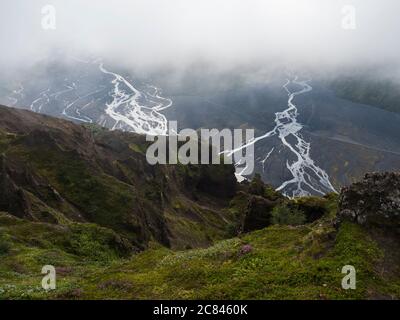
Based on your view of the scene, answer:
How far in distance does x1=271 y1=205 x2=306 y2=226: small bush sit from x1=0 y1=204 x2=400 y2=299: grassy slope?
25.8m

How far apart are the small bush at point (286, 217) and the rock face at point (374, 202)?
33.3 m

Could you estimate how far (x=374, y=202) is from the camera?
29625 mm

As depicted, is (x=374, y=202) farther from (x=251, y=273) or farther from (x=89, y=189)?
(x=89, y=189)

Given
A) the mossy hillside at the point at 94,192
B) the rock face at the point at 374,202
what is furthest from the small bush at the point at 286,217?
the rock face at the point at 374,202

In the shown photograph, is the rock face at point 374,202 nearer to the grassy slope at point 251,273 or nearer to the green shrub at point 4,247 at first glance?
the grassy slope at point 251,273

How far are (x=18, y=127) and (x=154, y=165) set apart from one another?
41809 mm

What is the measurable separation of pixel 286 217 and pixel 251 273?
127ft

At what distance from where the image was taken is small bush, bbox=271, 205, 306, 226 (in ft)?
213

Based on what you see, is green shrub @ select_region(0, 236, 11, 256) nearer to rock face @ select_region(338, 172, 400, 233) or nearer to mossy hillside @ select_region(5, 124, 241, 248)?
mossy hillside @ select_region(5, 124, 241, 248)

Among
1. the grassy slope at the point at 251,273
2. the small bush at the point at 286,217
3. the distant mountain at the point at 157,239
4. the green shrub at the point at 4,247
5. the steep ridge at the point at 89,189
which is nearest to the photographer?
the grassy slope at the point at 251,273

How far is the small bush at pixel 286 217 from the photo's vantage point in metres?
65.1

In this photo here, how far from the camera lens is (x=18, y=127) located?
14500cm
